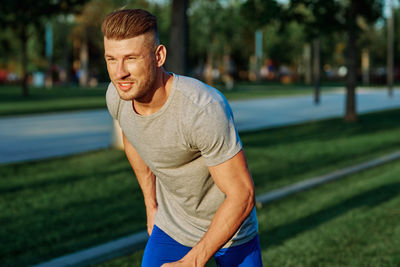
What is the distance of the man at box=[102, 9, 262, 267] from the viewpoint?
2156mm

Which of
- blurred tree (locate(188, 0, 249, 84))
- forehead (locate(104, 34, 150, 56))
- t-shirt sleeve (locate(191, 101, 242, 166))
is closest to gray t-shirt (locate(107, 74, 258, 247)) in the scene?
t-shirt sleeve (locate(191, 101, 242, 166))

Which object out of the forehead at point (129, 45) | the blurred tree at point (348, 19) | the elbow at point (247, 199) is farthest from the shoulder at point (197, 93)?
the blurred tree at point (348, 19)

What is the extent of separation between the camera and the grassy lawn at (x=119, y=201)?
539 cm

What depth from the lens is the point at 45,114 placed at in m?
20.6

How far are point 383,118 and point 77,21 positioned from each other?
51.6 metres

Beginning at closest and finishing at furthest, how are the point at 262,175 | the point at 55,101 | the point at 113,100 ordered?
the point at 113,100 < the point at 262,175 < the point at 55,101

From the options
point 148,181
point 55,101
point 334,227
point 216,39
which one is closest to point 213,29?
point 216,39

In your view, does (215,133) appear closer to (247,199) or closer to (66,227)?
(247,199)

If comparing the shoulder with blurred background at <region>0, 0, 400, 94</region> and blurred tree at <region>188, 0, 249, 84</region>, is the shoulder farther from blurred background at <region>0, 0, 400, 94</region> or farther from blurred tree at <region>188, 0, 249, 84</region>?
blurred tree at <region>188, 0, 249, 84</region>

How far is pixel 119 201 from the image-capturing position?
7.02m

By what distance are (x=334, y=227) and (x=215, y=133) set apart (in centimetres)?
419

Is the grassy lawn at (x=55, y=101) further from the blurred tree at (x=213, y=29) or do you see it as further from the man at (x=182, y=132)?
the man at (x=182, y=132)

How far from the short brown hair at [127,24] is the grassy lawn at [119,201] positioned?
127 inches

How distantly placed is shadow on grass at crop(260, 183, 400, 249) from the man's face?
3423 mm
